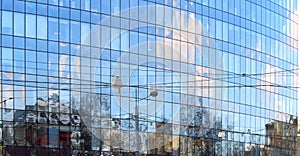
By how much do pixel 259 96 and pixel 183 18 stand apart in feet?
43.2

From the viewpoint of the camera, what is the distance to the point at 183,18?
43719mm

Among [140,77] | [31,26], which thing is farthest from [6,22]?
[140,77]

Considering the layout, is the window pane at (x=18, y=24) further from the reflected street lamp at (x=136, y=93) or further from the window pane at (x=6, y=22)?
the reflected street lamp at (x=136, y=93)

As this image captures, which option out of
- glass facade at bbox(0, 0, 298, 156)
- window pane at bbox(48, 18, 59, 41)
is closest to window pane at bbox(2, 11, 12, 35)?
glass facade at bbox(0, 0, 298, 156)

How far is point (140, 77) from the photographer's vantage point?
40.5 meters

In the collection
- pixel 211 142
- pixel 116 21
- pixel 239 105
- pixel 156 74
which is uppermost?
pixel 116 21

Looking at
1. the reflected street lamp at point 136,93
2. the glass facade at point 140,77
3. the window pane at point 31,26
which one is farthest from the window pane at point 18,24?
the reflected street lamp at point 136,93

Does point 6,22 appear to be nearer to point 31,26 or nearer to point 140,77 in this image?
point 31,26

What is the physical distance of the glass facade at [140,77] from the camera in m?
35.4

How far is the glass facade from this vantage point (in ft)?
116

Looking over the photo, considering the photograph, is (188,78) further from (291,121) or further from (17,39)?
(291,121)

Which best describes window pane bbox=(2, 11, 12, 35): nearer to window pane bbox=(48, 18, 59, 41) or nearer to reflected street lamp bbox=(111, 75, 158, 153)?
window pane bbox=(48, 18, 59, 41)

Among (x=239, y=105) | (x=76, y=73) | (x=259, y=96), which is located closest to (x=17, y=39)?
(x=76, y=73)

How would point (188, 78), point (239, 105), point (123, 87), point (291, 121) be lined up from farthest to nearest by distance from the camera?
1. point (291, 121)
2. point (239, 105)
3. point (188, 78)
4. point (123, 87)
